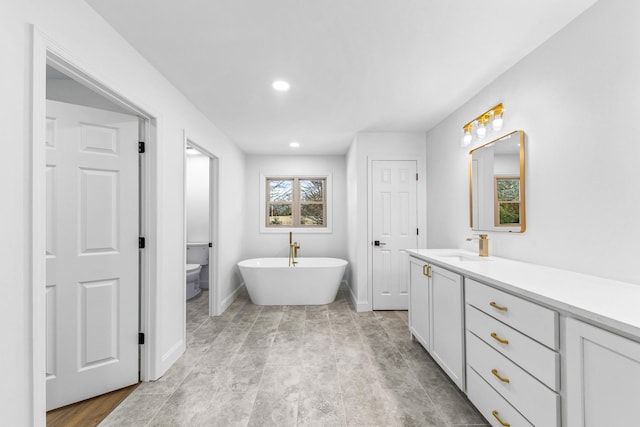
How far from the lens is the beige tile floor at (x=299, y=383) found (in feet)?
5.64

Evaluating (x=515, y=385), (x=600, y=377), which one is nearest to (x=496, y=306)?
(x=515, y=385)

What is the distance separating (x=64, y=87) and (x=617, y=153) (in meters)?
3.56

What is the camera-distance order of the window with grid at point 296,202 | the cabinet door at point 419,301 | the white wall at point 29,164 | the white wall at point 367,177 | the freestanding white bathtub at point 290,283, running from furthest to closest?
1. the window with grid at point 296,202
2. the freestanding white bathtub at point 290,283
3. the white wall at point 367,177
4. the cabinet door at point 419,301
5. the white wall at point 29,164

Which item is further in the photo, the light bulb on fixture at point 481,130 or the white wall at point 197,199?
the white wall at point 197,199

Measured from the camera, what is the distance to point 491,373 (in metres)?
1.51

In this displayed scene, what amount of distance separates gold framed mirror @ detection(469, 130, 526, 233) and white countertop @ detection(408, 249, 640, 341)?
415 mm

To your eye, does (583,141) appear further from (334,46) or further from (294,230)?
(294,230)

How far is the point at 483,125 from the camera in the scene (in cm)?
242

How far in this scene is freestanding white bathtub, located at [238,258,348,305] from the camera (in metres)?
3.81

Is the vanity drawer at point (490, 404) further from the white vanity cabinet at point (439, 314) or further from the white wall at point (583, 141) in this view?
the white wall at point (583, 141)

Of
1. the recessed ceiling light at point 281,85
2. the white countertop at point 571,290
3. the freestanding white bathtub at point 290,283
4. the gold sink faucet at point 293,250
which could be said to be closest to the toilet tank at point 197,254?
the freestanding white bathtub at point 290,283

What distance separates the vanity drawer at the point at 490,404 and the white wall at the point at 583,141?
2.76ft

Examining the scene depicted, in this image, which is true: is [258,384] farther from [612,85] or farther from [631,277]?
[612,85]

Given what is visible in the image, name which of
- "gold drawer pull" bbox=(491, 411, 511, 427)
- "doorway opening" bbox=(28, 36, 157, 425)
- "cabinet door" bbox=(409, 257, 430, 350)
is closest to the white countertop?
"cabinet door" bbox=(409, 257, 430, 350)
